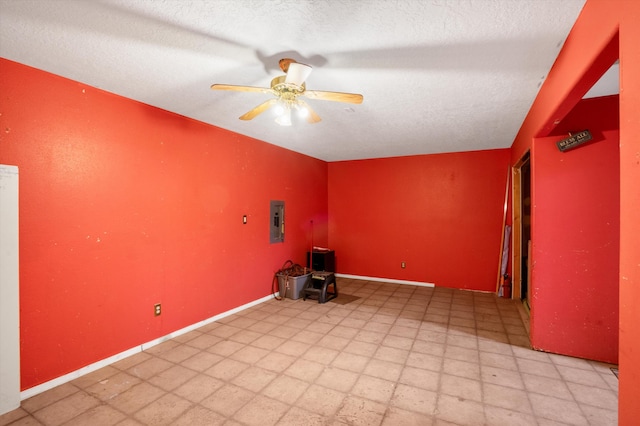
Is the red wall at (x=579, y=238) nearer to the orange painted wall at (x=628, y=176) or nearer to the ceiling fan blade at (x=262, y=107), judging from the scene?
the orange painted wall at (x=628, y=176)

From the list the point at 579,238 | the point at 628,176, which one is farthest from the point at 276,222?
the point at 628,176

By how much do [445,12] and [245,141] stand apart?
332 centimetres

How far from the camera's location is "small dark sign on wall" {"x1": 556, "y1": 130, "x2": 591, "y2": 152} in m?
2.80

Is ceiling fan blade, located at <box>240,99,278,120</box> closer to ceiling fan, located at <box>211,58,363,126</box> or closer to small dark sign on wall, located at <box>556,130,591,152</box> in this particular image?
ceiling fan, located at <box>211,58,363,126</box>

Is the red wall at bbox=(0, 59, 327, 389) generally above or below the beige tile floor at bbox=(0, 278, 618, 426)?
above

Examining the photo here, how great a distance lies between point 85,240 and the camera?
2.64 m

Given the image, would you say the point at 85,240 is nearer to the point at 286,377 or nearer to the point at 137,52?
the point at 137,52

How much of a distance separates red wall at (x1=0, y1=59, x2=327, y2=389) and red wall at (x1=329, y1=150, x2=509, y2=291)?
2781 mm

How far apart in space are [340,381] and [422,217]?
13.2 ft

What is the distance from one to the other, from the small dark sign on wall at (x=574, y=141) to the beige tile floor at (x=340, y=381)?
6.98ft

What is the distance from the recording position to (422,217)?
582 centimetres

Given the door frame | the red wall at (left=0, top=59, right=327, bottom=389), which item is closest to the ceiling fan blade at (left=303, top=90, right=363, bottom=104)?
the red wall at (left=0, top=59, right=327, bottom=389)

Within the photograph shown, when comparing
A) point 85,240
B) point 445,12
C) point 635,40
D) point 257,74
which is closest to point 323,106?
point 257,74

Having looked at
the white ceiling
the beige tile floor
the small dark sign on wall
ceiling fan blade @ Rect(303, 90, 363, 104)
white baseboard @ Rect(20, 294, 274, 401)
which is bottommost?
the beige tile floor
